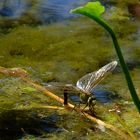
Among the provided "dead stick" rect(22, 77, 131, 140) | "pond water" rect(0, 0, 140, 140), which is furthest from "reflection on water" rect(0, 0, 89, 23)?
"dead stick" rect(22, 77, 131, 140)

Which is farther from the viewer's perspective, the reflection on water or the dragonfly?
the reflection on water

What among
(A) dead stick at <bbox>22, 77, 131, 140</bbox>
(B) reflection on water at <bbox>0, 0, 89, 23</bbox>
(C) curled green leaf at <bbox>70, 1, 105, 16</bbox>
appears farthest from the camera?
(B) reflection on water at <bbox>0, 0, 89, 23</bbox>

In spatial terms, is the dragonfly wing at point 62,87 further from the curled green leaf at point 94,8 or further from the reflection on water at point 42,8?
the reflection on water at point 42,8

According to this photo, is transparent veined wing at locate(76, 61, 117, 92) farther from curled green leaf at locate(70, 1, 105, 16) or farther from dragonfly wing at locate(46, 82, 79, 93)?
curled green leaf at locate(70, 1, 105, 16)

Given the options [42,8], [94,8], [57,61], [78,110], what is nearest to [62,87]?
[78,110]

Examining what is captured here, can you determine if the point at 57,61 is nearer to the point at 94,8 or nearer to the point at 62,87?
the point at 62,87

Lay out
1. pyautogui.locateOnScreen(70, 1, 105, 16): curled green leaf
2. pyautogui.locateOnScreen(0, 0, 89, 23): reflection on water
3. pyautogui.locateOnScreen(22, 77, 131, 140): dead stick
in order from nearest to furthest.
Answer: pyautogui.locateOnScreen(70, 1, 105, 16): curled green leaf
pyautogui.locateOnScreen(22, 77, 131, 140): dead stick
pyautogui.locateOnScreen(0, 0, 89, 23): reflection on water

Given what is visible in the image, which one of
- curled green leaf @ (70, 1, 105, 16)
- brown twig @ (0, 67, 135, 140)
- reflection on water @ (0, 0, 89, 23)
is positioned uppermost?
curled green leaf @ (70, 1, 105, 16)

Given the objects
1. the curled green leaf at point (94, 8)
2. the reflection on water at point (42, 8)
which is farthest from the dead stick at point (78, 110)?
the reflection on water at point (42, 8)

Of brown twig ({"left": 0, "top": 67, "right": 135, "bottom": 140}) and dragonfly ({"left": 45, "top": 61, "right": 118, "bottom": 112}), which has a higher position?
dragonfly ({"left": 45, "top": 61, "right": 118, "bottom": 112})
